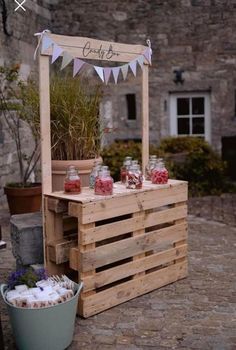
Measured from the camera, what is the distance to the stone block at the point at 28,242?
3355 mm

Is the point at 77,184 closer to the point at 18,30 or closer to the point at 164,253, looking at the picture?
the point at 164,253

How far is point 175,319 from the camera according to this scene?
322 centimetres

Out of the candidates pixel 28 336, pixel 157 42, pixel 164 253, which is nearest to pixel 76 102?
pixel 164 253

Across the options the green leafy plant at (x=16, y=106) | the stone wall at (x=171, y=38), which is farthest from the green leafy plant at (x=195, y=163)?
the green leafy plant at (x=16, y=106)

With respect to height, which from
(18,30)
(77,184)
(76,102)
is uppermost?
(18,30)

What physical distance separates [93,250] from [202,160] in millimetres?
4994

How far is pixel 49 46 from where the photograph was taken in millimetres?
3135

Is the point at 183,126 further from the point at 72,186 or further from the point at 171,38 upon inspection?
the point at 72,186

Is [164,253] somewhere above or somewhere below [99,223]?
below

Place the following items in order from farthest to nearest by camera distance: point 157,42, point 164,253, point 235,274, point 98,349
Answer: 1. point 157,42
2. point 235,274
3. point 164,253
4. point 98,349

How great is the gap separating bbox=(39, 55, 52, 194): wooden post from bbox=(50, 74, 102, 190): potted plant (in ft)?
0.75

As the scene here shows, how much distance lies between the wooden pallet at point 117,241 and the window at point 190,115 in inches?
202

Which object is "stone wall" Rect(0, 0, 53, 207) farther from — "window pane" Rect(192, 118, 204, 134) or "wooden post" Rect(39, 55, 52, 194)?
"wooden post" Rect(39, 55, 52, 194)

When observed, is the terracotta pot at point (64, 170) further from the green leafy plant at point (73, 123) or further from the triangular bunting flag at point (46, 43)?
the triangular bunting flag at point (46, 43)
